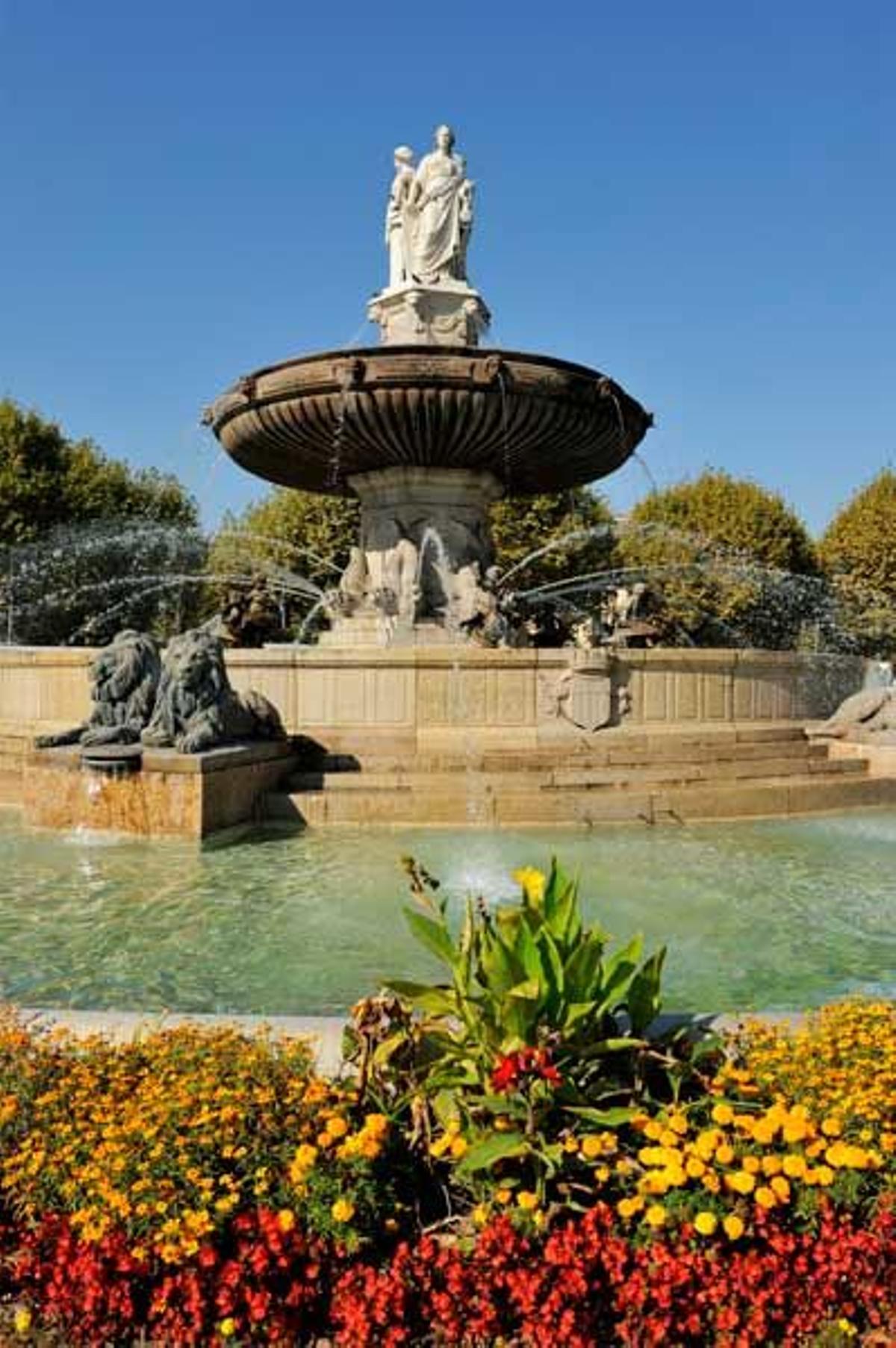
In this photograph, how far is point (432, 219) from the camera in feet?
54.7

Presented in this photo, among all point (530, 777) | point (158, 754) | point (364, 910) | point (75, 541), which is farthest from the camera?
point (75, 541)

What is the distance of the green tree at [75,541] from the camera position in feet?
108

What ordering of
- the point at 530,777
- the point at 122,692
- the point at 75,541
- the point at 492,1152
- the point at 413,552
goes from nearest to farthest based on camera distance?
the point at 492,1152 → the point at 122,692 → the point at 530,777 → the point at 413,552 → the point at 75,541

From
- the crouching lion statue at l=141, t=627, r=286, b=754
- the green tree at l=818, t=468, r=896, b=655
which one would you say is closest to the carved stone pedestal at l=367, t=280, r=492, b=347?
the crouching lion statue at l=141, t=627, r=286, b=754

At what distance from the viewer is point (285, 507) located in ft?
120

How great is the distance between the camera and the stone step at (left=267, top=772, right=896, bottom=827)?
9.91 meters

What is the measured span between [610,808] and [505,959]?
7085mm

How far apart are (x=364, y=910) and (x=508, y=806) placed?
351cm

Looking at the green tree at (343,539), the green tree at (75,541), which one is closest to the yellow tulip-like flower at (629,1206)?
the green tree at (75,541)

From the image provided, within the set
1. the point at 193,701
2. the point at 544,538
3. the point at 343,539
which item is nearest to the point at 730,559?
the point at 544,538

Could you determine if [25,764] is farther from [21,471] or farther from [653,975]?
[21,471]

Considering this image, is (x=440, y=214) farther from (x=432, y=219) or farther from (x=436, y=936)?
(x=436, y=936)

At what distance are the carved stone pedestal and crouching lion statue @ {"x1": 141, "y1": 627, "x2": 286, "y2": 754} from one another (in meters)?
8.42

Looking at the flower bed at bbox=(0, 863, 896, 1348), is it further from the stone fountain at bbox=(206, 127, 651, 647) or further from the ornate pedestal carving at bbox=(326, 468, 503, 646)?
the ornate pedestal carving at bbox=(326, 468, 503, 646)
